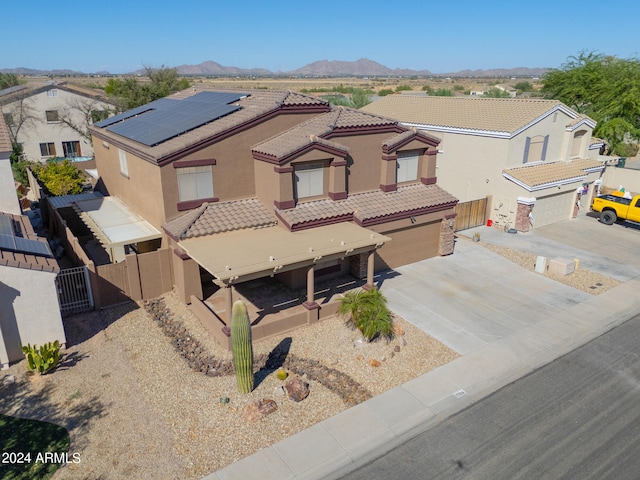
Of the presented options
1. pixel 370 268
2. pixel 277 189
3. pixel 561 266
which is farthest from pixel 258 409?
pixel 561 266

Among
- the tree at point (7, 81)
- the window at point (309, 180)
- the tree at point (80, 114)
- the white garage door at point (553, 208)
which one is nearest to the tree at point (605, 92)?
the white garage door at point (553, 208)

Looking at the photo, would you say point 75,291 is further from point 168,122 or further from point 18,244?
point 168,122

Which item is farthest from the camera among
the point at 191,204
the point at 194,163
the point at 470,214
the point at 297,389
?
the point at 470,214

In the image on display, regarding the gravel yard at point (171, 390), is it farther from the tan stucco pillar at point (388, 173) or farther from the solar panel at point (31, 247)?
the tan stucco pillar at point (388, 173)

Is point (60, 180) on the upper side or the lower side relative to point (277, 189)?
lower

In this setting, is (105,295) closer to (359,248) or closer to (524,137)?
(359,248)

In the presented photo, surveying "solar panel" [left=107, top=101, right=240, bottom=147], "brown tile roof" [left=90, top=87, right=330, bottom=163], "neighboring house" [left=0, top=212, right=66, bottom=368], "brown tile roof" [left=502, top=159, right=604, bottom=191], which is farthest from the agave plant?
"brown tile roof" [left=502, top=159, right=604, bottom=191]
